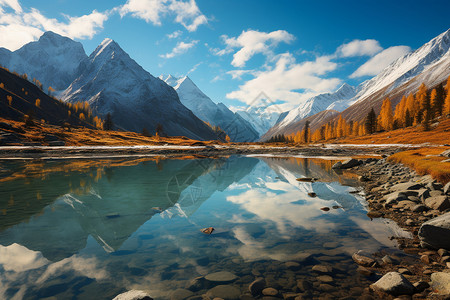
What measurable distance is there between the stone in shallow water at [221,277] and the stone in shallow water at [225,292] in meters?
0.42

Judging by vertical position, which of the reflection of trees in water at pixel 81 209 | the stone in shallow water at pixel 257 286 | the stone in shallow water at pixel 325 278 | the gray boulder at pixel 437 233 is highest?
the gray boulder at pixel 437 233

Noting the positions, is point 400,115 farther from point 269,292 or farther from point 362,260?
point 269,292

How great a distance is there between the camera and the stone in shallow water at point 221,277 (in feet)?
25.4

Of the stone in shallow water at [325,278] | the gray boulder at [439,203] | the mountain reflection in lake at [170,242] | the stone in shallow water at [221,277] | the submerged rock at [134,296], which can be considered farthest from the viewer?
the gray boulder at [439,203]

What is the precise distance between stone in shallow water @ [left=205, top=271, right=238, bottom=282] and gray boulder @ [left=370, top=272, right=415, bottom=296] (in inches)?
170

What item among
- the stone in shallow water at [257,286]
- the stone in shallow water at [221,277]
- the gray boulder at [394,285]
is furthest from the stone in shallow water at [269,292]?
the gray boulder at [394,285]

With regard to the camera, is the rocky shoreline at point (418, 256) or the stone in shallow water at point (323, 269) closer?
the rocky shoreline at point (418, 256)

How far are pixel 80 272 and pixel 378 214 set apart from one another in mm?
15513

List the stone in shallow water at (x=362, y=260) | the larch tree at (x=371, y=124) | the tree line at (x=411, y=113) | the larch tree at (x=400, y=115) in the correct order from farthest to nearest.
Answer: the larch tree at (x=371, y=124) < the larch tree at (x=400, y=115) < the tree line at (x=411, y=113) < the stone in shallow water at (x=362, y=260)

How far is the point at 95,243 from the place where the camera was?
10.9m

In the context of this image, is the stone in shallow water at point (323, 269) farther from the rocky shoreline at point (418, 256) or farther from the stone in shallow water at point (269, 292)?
the stone in shallow water at point (269, 292)

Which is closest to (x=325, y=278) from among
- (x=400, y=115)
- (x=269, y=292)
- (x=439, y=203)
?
(x=269, y=292)

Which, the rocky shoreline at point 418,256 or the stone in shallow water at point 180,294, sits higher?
the rocky shoreline at point 418,256

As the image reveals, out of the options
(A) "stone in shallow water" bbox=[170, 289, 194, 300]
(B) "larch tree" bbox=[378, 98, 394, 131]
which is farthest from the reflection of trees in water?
(B) "larch tree" bbox=[378, 98, 394, 131]
